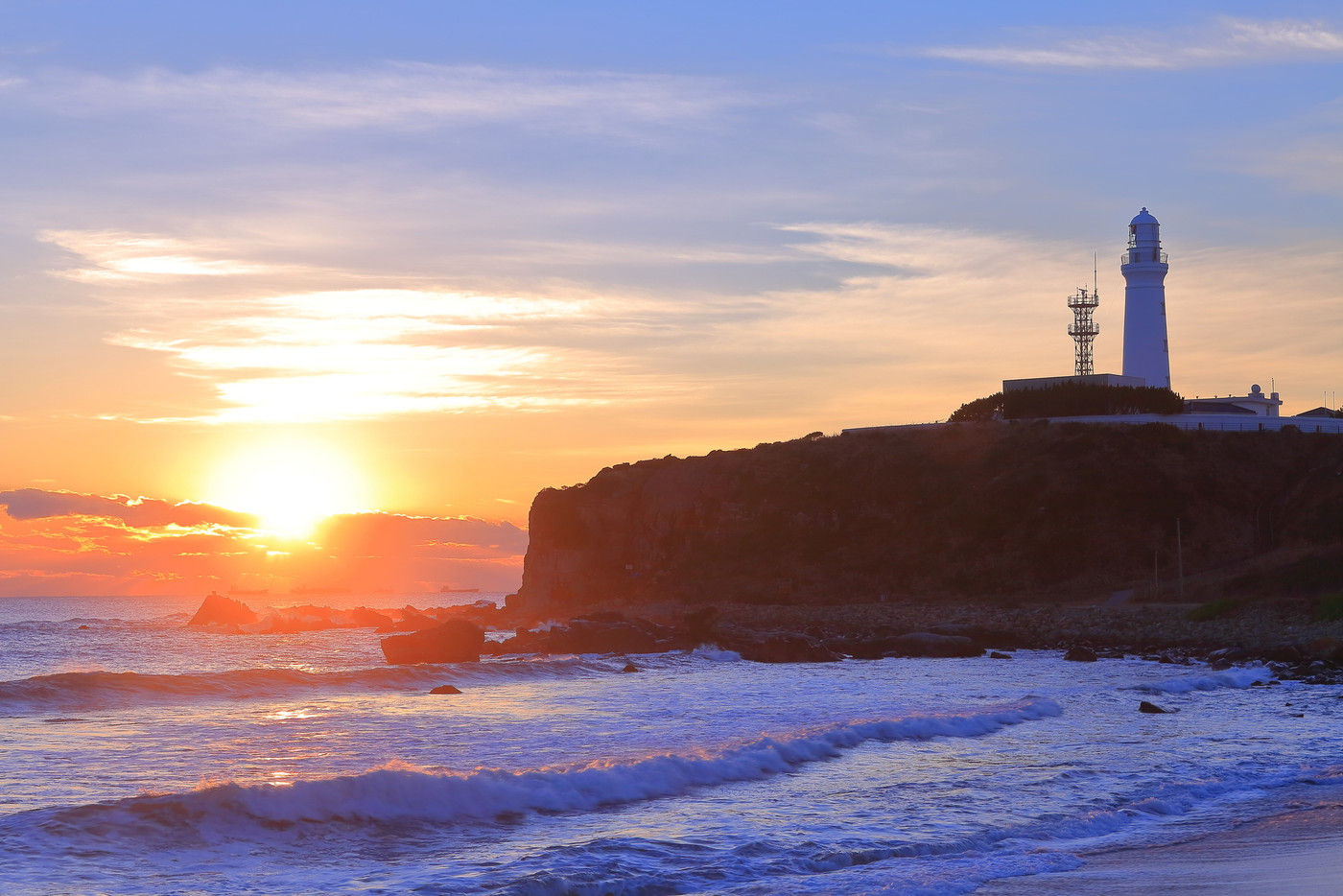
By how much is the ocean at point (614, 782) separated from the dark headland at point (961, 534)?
21941 mm

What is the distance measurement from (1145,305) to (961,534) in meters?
20.6

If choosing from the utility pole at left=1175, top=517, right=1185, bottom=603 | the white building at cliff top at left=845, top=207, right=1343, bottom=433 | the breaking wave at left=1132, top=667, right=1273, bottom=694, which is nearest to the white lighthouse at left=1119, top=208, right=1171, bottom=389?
the white building at cliff top at left=845, top=207, right=1343, bottom=433

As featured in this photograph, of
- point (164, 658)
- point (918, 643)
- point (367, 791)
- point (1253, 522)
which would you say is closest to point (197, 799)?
point (367, 791)

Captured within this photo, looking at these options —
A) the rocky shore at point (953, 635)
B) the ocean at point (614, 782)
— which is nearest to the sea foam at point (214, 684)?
the ocean at point (614, 782)

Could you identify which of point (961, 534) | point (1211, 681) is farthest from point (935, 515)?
point (1211, 681)

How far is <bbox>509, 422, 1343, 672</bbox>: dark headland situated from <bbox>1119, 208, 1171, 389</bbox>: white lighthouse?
8.72m

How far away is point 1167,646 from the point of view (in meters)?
39.1

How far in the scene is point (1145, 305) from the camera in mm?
71125

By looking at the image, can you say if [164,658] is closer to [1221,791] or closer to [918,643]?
[918,643]

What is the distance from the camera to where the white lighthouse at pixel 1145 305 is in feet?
229

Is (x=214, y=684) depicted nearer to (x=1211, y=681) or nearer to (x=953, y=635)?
(x=1211, y=681)

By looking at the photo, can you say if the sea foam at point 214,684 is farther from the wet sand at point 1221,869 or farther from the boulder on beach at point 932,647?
the wet sand at point 1221,869

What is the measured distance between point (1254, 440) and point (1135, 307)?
11258 mm

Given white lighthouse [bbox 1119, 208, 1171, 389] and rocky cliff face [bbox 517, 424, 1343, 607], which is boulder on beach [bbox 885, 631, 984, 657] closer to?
rocky cliff face [bbox 517, 424, 1343, 607]
